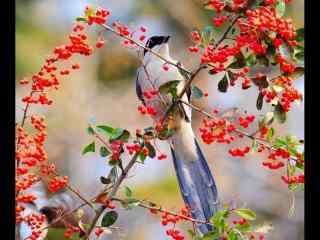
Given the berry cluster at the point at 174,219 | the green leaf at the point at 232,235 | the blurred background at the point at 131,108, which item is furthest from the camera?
the blurred background at the point at 131,108

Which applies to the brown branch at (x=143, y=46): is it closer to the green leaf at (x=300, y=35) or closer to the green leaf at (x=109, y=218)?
the green leaf at (x=300, y=35)

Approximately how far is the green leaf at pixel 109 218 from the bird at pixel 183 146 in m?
0.20

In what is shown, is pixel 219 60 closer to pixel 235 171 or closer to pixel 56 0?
pixel 235 171

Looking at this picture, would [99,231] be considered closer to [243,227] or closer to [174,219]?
[174,219]

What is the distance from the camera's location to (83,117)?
1571 mm

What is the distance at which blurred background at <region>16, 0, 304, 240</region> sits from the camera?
155 cm

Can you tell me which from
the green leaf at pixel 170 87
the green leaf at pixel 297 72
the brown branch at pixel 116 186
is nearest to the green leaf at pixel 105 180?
the brown branch at pixel 116 186

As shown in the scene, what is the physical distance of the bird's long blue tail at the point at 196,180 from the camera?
1556mm

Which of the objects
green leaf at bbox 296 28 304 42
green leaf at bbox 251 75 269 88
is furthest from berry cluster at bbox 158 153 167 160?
green leaf at bbox 296 28 304 42

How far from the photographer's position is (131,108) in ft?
5.17

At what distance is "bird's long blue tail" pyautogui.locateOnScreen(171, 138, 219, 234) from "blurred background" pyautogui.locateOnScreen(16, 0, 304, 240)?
2 centimetres

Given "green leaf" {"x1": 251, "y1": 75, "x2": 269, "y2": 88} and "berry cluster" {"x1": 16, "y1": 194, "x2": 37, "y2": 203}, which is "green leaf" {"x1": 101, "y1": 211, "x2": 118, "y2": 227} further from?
"green leaf" {"x1": 251, "y1": 75, "x2": 269, "y2": 88}
